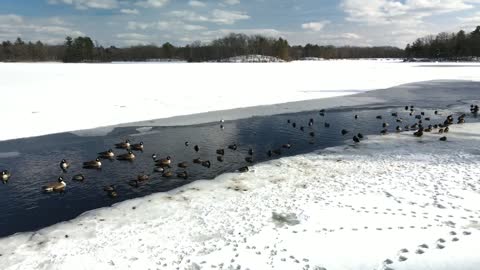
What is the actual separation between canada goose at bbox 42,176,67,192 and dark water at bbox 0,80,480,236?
19cm

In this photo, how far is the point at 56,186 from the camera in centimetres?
1028

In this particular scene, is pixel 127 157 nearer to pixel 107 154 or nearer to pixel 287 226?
pixel 107 154

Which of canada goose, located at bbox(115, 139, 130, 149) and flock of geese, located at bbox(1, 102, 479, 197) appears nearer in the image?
flock of geese, located at bbox(1, 102, 479, 197)

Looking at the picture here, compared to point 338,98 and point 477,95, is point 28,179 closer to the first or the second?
point 338,98

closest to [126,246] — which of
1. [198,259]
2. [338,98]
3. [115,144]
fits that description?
[198,259]

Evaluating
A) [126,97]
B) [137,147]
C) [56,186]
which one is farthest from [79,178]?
[126,97]

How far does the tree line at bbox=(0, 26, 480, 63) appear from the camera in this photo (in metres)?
95.2

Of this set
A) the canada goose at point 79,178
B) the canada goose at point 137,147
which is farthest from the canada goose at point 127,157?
the canada goose at point 79,178

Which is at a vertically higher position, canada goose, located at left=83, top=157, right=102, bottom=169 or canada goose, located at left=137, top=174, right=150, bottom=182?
canada goose, located at left=83, top=157, right=102, bottom=169

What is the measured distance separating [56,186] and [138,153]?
13.1ft

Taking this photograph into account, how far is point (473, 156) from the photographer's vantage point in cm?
1228

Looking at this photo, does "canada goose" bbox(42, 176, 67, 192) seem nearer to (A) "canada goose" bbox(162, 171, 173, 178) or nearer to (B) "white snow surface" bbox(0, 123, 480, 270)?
(B) "white snow surface" bbox(0, 123, 480, 270)

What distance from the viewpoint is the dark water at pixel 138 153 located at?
30.7 ft

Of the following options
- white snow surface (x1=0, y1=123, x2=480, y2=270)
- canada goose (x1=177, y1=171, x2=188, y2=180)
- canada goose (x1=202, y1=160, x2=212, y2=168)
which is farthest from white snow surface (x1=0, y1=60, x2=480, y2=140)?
white snow surface (x1=0, y1=123, x2=480, y2=270)
